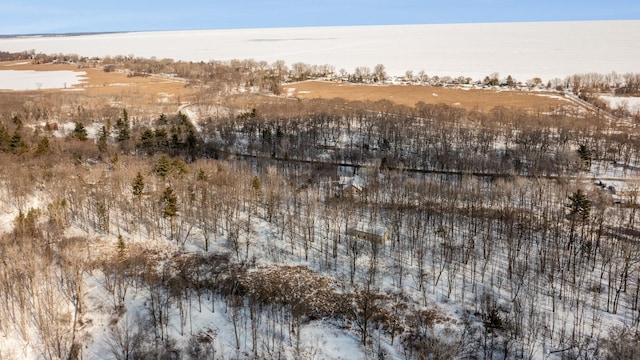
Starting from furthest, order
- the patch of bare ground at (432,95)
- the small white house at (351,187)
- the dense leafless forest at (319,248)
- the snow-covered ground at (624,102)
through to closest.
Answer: the patch of bare ground at (432,95)
the snow-covered ground at (624,102)
the small white house at (351,187)
the dense leafless forest at (319,248)

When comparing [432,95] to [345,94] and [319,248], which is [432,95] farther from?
[319,248]

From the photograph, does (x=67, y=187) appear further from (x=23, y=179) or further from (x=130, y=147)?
(x=130, y=147)

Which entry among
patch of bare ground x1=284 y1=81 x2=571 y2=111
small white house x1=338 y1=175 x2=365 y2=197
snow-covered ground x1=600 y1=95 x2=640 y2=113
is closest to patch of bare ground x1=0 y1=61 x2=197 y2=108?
patch of bare ground x1=284 y1=81 x2=571 y2=111

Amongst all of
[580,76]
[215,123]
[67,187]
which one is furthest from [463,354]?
[580,76]

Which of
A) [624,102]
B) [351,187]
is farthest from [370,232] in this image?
[624,102]

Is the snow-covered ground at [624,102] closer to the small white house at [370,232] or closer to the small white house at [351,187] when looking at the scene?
the small white house at [351,187]

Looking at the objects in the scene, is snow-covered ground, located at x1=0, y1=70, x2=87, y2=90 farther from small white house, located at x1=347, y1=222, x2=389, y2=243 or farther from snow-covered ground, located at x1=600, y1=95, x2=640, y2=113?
snow-covered ground, located at x1=600, y1=95, x2=640, y2=113

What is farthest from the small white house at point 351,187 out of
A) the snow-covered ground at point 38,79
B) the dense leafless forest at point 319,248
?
the snow-covered ground at point 38,79

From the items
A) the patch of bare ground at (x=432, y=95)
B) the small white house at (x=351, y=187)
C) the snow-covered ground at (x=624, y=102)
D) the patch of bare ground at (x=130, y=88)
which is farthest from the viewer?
the patch of bare ground at (x=130, y=88)
